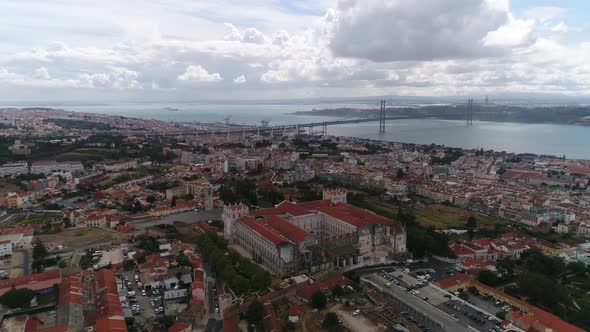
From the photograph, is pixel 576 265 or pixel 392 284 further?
pixel 576 265

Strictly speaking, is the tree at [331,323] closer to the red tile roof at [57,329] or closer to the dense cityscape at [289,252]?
the dense cityscape at [289,252]

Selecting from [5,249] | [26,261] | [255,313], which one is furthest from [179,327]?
[5,249]

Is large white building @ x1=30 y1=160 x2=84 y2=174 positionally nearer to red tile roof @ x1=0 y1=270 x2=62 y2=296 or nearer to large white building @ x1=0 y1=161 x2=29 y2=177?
large white building @ x1=0 y1=161 x2=29 y2=177

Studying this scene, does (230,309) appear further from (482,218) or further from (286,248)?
(482,218)

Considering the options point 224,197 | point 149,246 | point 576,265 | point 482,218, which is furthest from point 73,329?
point 482,218

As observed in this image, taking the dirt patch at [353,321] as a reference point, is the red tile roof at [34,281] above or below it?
above

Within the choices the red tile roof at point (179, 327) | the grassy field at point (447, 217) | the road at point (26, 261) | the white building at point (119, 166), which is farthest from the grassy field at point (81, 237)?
the white building at point (119, 166)
